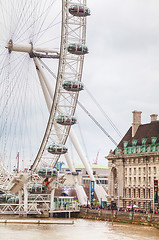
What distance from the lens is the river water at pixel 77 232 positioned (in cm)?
5119

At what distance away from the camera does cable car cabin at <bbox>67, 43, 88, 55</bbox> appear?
2589 inches

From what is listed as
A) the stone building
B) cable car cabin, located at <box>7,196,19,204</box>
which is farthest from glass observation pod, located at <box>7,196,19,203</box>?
the stone building

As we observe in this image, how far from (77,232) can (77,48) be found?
22.8 metres

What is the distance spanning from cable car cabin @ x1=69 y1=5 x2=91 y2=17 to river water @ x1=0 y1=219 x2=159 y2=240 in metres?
25.4

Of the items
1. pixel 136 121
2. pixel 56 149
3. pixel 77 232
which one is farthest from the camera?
pixel 136 121

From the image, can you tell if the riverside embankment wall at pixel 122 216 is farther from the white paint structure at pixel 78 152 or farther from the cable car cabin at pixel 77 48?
the cable car cabin at pixel 77 48

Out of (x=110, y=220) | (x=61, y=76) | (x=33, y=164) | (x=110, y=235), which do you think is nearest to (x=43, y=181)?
(x=33, y=164)

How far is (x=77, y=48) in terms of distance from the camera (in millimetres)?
65875

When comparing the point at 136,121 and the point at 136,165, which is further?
the point at 136,121

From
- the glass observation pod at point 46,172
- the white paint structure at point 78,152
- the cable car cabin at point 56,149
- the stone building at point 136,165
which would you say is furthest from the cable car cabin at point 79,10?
the stone building at point 136,165

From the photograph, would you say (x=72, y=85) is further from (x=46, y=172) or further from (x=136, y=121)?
(x=136, y=121)

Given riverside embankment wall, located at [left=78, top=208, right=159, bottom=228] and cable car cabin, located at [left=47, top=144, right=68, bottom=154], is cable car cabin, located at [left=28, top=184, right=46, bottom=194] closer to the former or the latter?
riverside embankment wall, located at [left=78, top=208, right=159, bottom=228]

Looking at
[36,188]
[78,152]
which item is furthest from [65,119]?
[78,152]

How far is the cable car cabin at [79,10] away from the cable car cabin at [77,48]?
11.9ft
